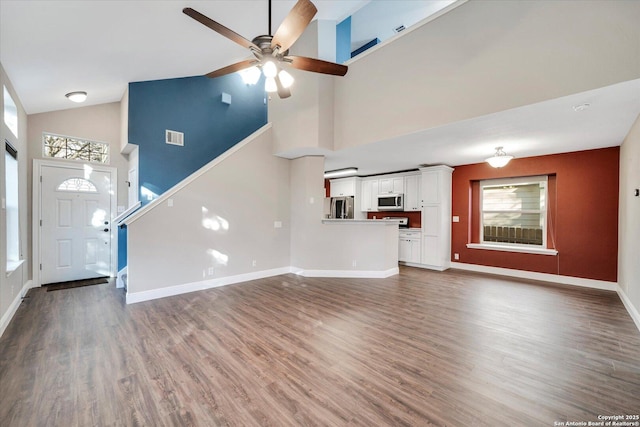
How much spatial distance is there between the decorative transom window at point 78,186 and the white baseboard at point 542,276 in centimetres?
783

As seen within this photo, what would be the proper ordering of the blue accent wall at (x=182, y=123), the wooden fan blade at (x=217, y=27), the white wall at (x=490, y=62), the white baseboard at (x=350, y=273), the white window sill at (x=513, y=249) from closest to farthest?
the wooden fan blade at (x=217, y=27) < the white wall at (x=490, y=62) < the blue accent wall at (x=182, y=123) < the white window sill at (x=513, y=249) < the white baseboard at (x=350, y=273)

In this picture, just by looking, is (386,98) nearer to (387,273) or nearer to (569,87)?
(569,87)

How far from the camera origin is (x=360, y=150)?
16.3 feet

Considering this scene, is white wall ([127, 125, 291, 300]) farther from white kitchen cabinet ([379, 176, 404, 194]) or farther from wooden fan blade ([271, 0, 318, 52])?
white kitchen cabinet ([379, 176, 404, 194])

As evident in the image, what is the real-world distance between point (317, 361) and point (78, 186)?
17.8 feet

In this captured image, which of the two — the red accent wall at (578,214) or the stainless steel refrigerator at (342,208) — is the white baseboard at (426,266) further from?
the stainless steel refrigerator at (342,208)

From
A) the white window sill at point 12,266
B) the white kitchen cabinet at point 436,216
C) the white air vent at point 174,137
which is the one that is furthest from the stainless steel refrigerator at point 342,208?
the white window sill at point 12,266

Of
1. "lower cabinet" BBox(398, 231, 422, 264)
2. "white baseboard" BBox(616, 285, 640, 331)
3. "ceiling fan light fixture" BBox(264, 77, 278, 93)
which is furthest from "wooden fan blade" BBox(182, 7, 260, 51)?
"lower cabinet" BBox(398, 231, 422, 264)

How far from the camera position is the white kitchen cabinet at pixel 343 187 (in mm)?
7857

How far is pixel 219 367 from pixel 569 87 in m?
4.18

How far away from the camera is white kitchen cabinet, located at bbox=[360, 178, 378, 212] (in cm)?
766

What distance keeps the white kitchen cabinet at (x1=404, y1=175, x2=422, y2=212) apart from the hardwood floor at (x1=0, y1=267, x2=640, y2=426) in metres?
3.09

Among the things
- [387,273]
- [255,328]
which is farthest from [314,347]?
[387,273]

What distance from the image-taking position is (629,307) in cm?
356
